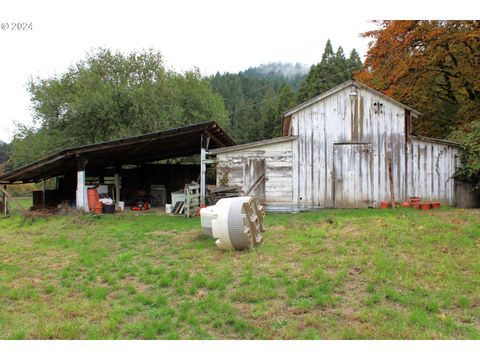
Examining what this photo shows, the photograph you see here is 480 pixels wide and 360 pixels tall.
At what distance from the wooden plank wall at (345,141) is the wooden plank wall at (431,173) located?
349 millimetres

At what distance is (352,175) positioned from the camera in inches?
495

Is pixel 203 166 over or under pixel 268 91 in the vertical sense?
under

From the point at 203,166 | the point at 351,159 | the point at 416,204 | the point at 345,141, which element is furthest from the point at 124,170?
the point at 416,204

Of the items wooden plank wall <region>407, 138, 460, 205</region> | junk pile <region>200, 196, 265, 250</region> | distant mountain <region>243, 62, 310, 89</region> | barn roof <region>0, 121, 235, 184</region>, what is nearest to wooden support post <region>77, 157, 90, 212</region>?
barn roof <region>0, 121, 235, 184</region>

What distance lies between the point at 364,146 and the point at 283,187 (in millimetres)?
3233

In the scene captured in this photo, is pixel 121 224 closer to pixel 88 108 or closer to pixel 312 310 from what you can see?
pixel 312 310

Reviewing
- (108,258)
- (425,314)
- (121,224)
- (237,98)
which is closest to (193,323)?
(425,314)

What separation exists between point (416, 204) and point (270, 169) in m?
5.11

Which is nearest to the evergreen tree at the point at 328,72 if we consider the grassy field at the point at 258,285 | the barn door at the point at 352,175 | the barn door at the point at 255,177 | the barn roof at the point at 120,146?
the barn roof at the point at 120,146

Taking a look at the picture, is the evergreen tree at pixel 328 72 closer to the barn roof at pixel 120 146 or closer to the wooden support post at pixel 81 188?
the barn roof at pixel 120 146

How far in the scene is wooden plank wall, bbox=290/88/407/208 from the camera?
12516mm

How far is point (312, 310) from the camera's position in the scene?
162 inches

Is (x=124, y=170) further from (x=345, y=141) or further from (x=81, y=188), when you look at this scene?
(x=345, y=141)

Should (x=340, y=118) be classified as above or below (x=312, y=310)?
above
